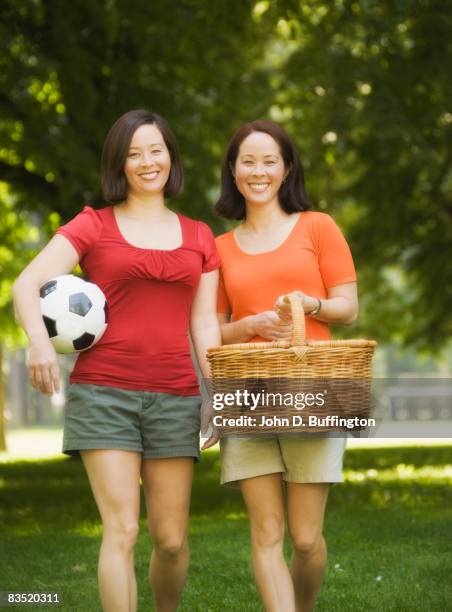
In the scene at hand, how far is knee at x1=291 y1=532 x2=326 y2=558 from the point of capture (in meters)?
5.38

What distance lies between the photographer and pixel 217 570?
775 centimetres

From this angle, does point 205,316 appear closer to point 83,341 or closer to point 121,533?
point 83,341

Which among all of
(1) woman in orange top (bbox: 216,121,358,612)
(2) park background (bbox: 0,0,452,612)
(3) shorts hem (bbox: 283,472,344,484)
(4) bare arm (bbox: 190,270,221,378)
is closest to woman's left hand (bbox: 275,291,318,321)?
(1) woman in orange top (bbox: 216,121,358,612)

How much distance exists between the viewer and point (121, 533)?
506 cm

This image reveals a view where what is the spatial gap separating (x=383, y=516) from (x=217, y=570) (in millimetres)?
2606

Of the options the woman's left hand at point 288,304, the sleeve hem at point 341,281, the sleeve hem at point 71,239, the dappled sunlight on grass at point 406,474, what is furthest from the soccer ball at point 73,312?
the dappled sunlight on grass at point 406,474

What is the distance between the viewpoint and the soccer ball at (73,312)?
5.10 metres

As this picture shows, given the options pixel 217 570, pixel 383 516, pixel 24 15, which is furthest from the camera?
pixel 24 15

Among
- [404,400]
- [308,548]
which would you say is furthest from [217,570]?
[404,400]

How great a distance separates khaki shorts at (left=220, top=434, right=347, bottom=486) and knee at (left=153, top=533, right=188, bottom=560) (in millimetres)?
327

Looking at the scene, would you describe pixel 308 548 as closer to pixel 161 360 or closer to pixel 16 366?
pixel 161 360

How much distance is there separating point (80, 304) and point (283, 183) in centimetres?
117

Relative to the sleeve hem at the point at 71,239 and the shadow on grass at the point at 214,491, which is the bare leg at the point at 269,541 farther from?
the shadow on grass at the point at 214,491

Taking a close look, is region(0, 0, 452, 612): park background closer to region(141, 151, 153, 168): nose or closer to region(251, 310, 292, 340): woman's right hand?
region(251, 310, 292, 340): woman's right hand
